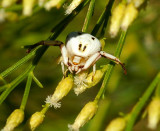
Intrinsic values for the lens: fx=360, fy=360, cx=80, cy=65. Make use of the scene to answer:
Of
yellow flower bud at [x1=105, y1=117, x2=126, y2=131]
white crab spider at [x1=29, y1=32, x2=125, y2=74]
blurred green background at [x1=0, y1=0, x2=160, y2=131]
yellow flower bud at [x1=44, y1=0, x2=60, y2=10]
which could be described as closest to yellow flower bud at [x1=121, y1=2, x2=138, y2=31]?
white crab spider at [x1=29, y1=32, x2=125, y2=74]

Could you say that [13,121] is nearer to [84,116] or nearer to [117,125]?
[84,116]

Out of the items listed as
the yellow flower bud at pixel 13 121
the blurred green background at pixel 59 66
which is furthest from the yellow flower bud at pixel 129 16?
the blurred green background at pixel 59 66

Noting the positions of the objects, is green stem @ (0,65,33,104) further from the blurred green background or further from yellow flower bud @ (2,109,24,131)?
the blurred green background

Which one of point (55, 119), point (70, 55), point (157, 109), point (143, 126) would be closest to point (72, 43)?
point (70, 55)

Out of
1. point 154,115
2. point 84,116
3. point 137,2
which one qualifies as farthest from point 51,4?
point 154,115

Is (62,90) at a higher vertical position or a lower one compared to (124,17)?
lower

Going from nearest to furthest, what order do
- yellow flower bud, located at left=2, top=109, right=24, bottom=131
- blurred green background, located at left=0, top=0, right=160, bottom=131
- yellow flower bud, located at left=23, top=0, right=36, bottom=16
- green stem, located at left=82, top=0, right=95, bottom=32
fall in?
1. yellow flower bud, located at left=23, top=0, right=36, bottom=16
2. yellow flower bud, located at left=2, top=109, right=24, bottom=131
3. green stem, located at left=82, top=0, right=95, bottom=32
4. blurred green background, located at left=0, top=0, right=160, bottom=131
